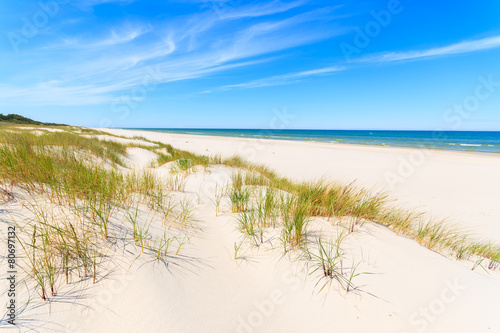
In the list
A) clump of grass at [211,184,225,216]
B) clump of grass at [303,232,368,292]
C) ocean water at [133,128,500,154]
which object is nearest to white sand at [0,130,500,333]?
clump of grass at [303,232,368,292]

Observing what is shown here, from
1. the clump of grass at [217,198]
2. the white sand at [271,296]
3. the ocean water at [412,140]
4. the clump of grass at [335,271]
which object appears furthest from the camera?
the ocean water at [412,140]

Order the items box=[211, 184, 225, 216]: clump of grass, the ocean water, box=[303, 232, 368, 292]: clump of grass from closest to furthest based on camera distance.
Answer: box=[303, 232, 368, 292]: clump of grass < box=[211, 184, 225, 216]: clump of grass < the ocean water

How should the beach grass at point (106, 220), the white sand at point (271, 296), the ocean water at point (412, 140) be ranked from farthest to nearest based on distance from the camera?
the ocean water at point (412, 140)
the beach grass at point (106, 220)
the white sand at point (271, 296)

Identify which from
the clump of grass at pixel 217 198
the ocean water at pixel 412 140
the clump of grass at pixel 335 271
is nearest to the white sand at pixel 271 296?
the clump of grass at pixel 335 271

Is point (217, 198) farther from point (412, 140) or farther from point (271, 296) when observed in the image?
point (412, 140)

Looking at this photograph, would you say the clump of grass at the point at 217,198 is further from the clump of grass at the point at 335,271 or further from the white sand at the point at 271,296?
the clump of grass at the point at 335,271

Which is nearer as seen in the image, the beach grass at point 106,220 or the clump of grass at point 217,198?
the beach grass at point 106,220

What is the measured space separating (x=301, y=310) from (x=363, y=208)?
196cm

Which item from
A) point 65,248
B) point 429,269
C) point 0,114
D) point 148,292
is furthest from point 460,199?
point 0,114

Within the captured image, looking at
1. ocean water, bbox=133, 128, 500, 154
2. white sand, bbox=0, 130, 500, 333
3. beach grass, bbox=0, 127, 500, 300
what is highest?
ocean water, bbox=133, 128, 500, 154

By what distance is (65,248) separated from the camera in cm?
153

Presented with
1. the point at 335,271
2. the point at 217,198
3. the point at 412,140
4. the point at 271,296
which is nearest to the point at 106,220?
the point at 271,296

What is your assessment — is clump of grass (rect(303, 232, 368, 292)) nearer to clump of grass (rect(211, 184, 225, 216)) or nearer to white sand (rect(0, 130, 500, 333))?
white sand (rect(0, 130, 500, 333))

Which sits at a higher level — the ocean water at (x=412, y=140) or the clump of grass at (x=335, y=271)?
the ocean water at (x=412, y=140)
